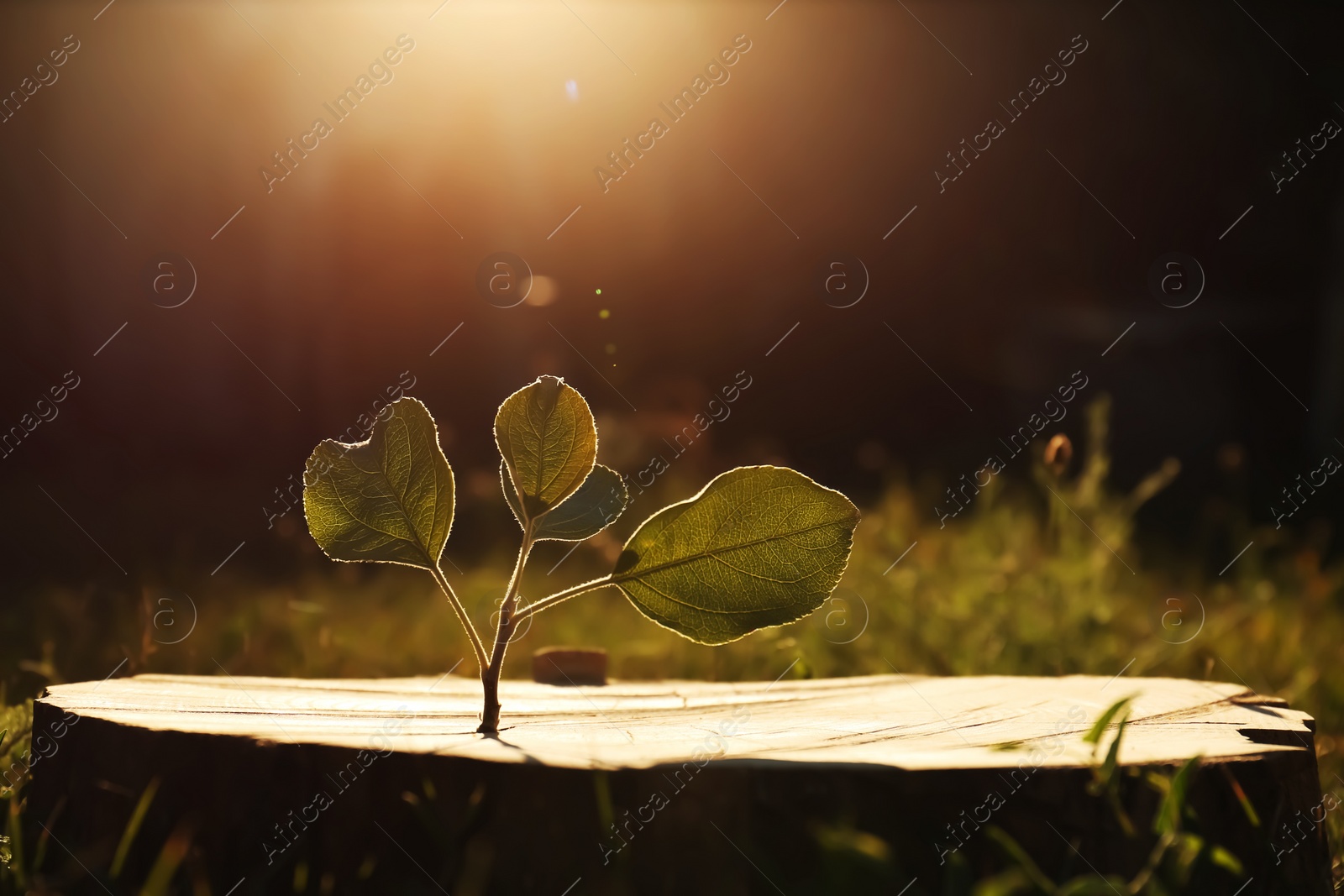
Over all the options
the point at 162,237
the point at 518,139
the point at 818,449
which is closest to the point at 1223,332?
the point at 818,449

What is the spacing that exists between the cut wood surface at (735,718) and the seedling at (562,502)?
0.31 feet

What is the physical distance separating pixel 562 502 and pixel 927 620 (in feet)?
4.57

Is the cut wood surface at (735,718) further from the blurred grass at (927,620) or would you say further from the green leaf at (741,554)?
the blurred grass at (927,620)

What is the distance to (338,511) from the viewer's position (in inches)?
36.0

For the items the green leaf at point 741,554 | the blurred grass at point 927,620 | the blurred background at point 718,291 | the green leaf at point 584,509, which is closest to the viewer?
the green leaf at point 741,554

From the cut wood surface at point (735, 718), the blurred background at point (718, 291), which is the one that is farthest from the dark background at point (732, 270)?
the cut wood surface at point (735, 718)

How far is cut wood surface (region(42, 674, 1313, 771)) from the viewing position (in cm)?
81

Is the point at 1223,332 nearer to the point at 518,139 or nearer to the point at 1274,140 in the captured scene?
the point at 1274,140

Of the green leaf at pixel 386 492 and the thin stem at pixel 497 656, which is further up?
the green leaf at pixel 386 492

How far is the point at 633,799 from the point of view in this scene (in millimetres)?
743

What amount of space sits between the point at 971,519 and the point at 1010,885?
259 centimetres

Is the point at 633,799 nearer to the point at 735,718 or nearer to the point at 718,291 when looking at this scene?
the point at 735,718

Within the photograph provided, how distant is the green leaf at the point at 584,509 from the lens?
97 cm

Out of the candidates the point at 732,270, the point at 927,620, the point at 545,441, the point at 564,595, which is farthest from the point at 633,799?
the point at 732,270
